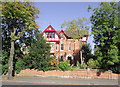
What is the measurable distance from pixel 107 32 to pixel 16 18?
1319 cm

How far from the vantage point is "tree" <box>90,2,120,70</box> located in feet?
54.7

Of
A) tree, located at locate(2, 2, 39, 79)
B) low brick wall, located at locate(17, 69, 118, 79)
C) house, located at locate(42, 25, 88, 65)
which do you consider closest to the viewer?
tree, located at locate(2, 2, 39, 79)

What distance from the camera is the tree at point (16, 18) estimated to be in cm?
1630

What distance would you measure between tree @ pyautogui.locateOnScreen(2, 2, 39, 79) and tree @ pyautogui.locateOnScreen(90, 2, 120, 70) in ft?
29.6

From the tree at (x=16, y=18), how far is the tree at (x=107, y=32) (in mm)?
9031

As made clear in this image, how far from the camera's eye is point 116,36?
1675 cm

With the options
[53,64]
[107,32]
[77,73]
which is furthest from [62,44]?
[107,32]

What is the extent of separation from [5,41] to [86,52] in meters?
17.3

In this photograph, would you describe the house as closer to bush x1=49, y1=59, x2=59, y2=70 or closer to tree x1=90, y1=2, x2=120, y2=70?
bush x1=49, y1=59, x2=59, y2=70

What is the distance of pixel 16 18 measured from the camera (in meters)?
18.4

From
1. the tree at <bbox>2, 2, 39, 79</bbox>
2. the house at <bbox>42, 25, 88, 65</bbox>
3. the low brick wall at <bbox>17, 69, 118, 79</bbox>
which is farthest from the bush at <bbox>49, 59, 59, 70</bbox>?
the house at <bbox>42, 25, 88, 65</bbox>

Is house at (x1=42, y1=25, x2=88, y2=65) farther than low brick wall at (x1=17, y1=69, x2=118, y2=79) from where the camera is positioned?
Yes

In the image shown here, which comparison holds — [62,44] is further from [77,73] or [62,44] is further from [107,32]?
[107,32]

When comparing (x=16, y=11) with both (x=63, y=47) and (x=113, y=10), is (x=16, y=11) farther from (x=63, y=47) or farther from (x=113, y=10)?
(x=63, y=47)
